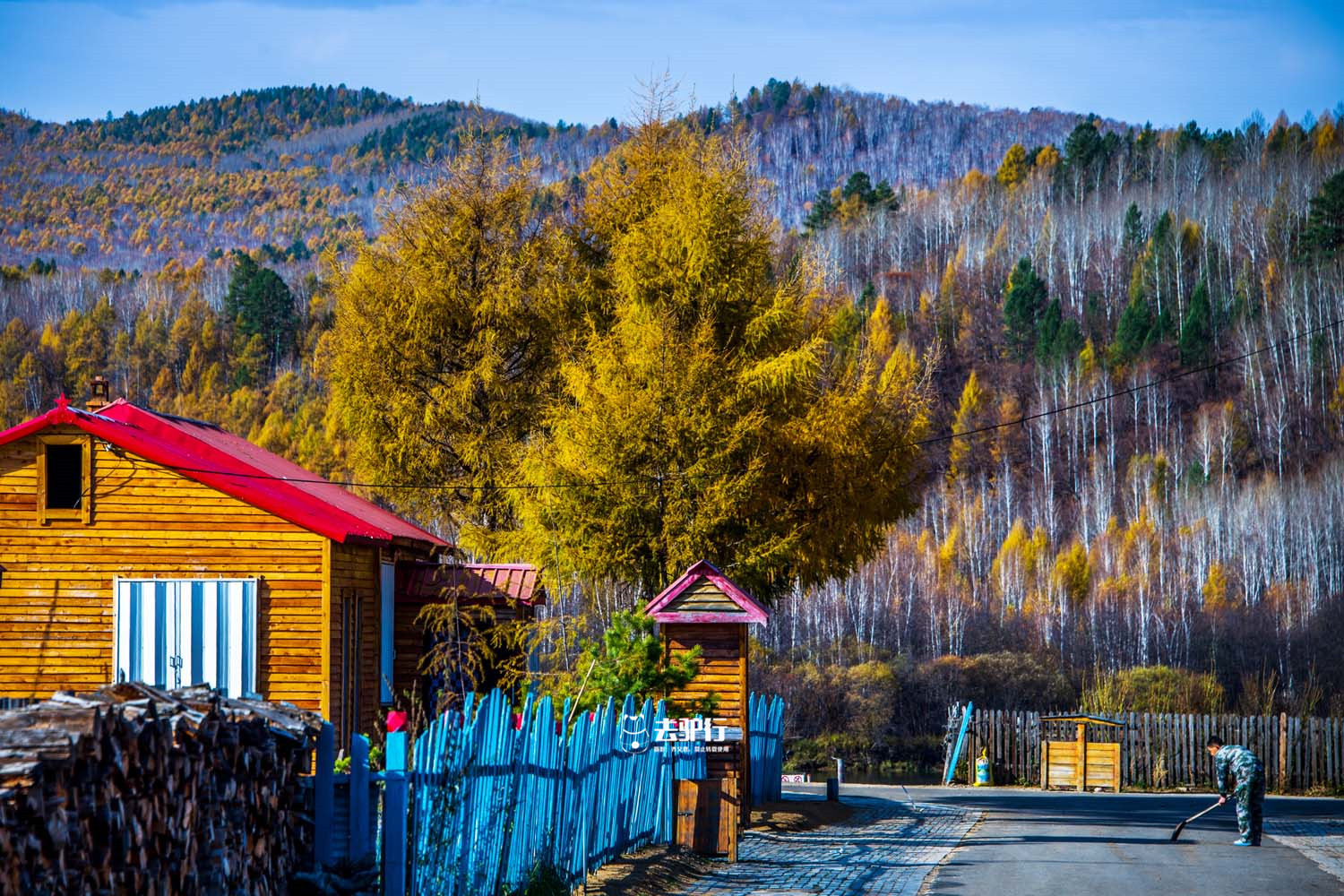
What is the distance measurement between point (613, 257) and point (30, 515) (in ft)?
39.5

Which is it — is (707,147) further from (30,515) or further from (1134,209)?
(1134,209)

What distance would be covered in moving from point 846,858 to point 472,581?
10.8 m

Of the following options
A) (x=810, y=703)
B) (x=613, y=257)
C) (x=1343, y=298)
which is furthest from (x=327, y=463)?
(x=1343, y=298)

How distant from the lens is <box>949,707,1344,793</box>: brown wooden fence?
3438cm

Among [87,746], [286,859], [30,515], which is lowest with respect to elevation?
[286,859]

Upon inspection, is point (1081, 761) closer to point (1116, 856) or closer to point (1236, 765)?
point (1236, 765)

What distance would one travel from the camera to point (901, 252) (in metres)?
149

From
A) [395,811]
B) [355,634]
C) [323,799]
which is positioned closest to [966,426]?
[355,634]

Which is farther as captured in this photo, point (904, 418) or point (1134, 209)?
point (1134, 209)

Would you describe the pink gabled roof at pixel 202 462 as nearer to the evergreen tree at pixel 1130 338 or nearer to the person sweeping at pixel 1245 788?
the person sweeping at pixel 1245 788

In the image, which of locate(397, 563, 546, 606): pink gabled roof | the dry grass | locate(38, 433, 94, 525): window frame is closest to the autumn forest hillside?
locate(397, 563, 546, 606): pink gabled roof

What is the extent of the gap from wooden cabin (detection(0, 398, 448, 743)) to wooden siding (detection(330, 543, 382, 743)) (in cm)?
13

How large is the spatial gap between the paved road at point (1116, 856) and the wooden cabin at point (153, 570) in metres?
9.13

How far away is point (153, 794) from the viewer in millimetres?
7199
